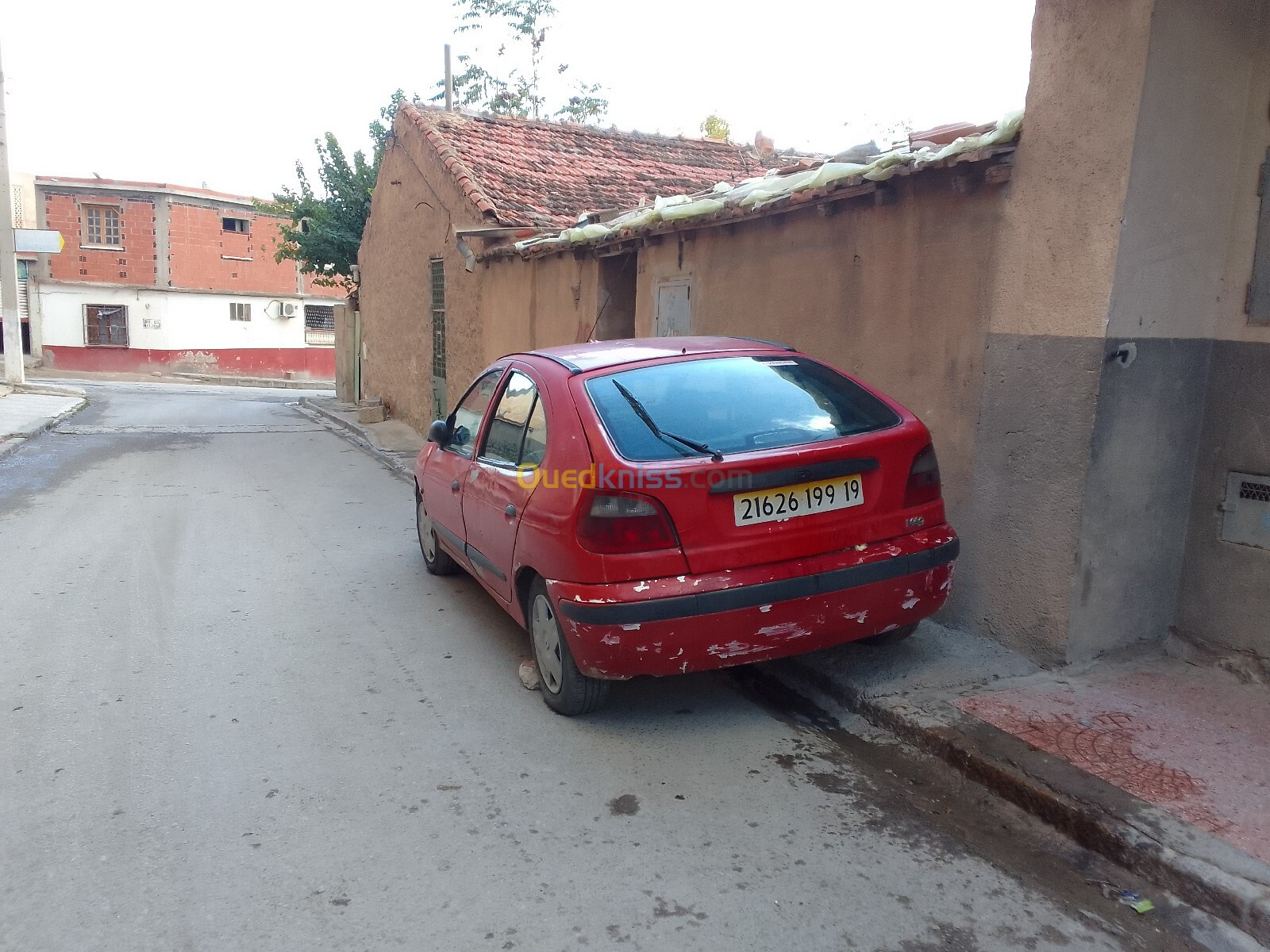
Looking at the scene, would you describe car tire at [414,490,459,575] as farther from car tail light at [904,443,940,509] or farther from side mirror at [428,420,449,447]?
car tail light at [904,443,940,509]

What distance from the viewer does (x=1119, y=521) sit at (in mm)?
4109

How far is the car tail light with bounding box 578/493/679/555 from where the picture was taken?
11.5 feet

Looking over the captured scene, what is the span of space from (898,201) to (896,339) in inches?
28.6

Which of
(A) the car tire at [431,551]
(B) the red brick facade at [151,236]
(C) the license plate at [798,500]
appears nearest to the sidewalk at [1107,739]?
(C) the license plate at [798,500]

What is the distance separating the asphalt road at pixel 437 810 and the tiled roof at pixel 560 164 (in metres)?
7.57

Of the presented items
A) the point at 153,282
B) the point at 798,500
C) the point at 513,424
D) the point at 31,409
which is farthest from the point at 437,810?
the point at 153,282

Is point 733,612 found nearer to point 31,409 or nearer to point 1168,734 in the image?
point 1168,734

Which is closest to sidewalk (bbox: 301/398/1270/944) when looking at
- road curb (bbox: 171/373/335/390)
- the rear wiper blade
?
the rear wiper blade

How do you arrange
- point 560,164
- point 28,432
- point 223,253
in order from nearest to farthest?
Answer: point 28,432 → point 560,164 → point 223,253

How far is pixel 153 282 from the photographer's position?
37.2 metres

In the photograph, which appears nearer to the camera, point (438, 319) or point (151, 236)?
point (438, 319)

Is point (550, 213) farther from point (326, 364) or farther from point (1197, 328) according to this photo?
point (326, 364)

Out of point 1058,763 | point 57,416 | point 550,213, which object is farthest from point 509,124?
point 1058,763

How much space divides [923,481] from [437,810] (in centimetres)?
238
